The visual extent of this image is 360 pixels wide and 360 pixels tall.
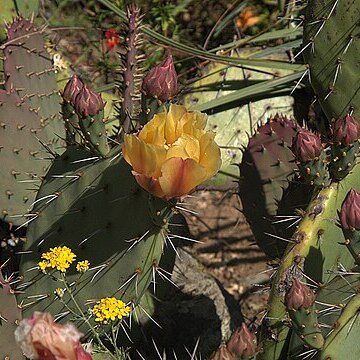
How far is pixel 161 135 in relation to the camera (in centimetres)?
137

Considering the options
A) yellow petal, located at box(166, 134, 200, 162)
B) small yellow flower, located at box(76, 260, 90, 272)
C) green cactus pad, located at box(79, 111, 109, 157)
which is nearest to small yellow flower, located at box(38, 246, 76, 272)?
small yellow flower, located at box(76, 260, 90, 272)

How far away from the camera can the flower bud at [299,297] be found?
1342 millimetres

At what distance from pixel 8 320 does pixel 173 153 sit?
525mm

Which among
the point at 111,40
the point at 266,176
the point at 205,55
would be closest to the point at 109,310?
the point at 266,176

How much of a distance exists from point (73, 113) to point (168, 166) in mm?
424

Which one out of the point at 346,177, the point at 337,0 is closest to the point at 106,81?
the point at 337,0

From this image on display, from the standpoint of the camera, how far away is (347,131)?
1525mm

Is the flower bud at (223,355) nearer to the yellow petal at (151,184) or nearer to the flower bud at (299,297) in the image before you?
the flower bud at (299,297)

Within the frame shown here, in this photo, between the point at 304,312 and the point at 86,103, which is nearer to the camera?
the point at 304,312

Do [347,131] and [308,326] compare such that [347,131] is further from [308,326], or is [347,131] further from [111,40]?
[111,40]

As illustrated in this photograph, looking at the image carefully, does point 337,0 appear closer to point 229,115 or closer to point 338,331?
point 338,331

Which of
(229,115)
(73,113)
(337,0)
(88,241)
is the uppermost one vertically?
(337,0)

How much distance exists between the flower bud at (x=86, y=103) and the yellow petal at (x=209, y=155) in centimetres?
27

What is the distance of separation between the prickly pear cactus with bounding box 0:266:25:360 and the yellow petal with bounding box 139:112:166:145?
0.43 metres
